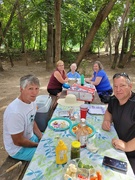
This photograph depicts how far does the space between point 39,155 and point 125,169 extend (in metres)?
0.71

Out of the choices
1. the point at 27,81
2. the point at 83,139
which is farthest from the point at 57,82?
the point at 83,139

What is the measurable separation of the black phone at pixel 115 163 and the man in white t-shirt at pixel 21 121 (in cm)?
88

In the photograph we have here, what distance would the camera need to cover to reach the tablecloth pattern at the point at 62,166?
124cm

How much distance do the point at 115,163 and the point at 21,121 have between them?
0.97m

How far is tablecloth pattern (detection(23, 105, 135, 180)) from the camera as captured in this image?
48.9 inches

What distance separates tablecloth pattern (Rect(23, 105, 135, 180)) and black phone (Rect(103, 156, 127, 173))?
0.03 meters

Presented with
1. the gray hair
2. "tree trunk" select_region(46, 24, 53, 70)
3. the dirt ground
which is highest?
"tree trunk" select_region(46, 24, 53, 70)

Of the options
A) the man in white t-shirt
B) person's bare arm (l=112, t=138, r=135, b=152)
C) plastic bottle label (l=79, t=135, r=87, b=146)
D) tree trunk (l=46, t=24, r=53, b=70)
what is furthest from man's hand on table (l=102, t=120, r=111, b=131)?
tree trunk (l=46, t=24, r=53, b=70)

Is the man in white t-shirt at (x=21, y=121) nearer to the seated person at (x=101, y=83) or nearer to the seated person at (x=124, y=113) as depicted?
the seated person at (x=124, y=113)

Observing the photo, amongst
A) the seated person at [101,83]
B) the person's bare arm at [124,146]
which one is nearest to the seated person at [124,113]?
the person's bare arm at [124,146]

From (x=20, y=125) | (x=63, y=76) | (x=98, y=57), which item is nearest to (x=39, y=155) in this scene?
(x=20, y=125)

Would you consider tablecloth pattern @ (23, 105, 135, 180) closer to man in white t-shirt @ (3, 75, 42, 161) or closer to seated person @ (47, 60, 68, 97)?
man in white t-shirt @ (3, 75, 42, 161)

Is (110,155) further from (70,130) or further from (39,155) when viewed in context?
(39,155)

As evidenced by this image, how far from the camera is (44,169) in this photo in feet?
4.25
